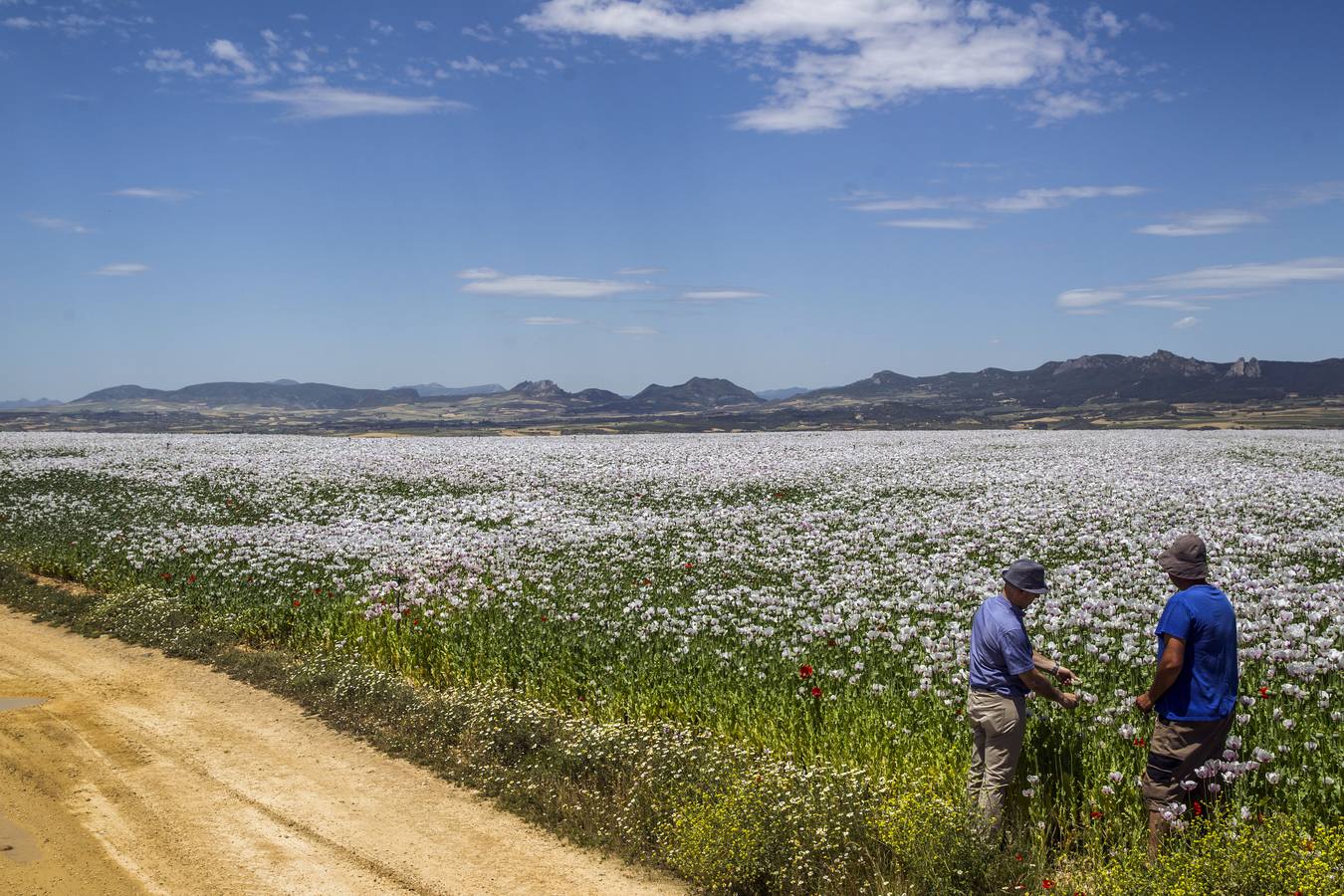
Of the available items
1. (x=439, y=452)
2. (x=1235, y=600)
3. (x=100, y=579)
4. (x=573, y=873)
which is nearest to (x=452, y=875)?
(x=573, y=873)

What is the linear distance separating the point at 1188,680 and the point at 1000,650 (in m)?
1.34

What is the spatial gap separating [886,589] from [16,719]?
12724 mm

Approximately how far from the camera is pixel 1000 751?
740 centimetres

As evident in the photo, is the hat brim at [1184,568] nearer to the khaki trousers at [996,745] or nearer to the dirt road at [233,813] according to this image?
the khaki trousers at [996,745]

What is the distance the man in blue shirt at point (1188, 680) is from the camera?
6629mm

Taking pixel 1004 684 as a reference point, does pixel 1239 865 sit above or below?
below

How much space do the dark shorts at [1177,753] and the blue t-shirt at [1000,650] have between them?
1.03 meters

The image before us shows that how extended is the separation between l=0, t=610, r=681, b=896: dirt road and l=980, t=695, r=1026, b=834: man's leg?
2822mm

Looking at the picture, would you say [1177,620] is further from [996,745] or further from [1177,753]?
[996,745]

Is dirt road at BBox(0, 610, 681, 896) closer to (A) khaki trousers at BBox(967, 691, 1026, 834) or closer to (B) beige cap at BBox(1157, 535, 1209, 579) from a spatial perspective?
(A) khaki trousers at BBox(967, 691, 1026, 834)

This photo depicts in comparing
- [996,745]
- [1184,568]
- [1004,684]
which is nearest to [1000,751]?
[996,745]

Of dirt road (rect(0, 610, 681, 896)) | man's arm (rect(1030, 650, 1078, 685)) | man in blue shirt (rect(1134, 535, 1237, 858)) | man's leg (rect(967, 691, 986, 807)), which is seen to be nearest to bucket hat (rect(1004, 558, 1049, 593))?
man's arm (rect(1030, 650, 1078, 685))

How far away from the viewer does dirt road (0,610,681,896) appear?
7762 mm

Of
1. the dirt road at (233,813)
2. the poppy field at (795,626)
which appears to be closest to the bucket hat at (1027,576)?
the poppy field at (795,626)
